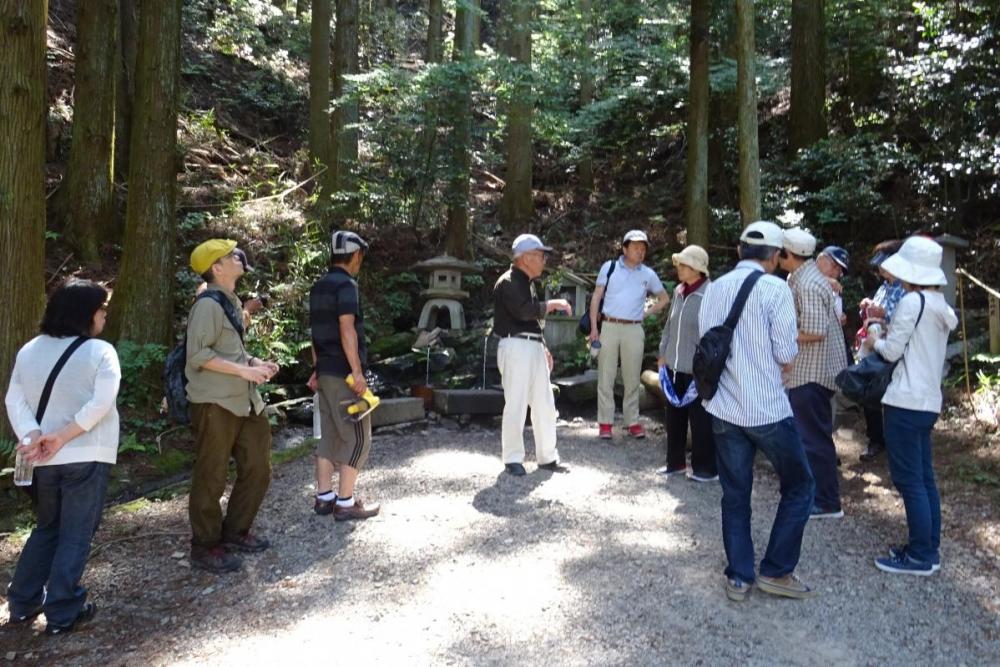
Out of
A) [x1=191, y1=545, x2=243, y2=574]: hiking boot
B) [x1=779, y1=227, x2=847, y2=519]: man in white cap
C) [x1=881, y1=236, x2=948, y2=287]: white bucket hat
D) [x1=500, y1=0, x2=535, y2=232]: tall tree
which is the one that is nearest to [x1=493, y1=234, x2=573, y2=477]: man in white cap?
[x1=779, y1=227, x2=847, y2=519]: man in white cap

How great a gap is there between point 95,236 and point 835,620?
1074 cm

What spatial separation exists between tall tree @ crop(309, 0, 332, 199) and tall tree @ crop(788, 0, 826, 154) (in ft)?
27.3

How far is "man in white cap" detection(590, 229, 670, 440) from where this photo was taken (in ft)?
22.6

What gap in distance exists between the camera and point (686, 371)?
5.98 m

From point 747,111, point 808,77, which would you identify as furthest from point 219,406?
point 808,77

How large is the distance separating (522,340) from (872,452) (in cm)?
329

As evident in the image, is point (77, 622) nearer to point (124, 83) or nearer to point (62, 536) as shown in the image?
point (62, 536)

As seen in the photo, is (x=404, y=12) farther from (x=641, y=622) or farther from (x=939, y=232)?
(x=641, y=622)

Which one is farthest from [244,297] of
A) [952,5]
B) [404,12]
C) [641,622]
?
[404,12]

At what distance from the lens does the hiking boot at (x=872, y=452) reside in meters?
6.46

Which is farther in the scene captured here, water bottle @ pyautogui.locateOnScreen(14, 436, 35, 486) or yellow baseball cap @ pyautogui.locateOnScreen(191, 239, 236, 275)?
yellow baseball cap @ pyautogui.locateOnScreen(191, 239, 236, 275)

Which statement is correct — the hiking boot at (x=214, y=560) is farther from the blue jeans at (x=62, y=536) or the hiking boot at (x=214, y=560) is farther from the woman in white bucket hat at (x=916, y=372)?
the woman in white bucket hat at (x=916, y=372)

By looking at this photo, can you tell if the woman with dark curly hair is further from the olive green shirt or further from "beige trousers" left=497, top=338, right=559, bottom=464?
"beige trousers" left=497, top=338, right=559, bottom=464

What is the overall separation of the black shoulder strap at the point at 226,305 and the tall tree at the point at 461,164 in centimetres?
786
